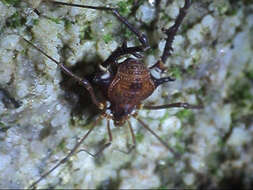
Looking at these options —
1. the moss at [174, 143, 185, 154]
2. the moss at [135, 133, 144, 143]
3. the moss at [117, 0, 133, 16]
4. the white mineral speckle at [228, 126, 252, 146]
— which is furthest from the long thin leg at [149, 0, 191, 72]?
the white mineral speckle at [228, 126, 252, 146]

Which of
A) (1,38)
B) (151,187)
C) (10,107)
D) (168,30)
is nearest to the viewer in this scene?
(1,38)

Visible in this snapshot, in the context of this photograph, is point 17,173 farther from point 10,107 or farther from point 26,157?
point 10,107

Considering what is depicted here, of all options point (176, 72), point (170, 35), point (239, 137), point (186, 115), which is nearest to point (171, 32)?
point (170, 35)

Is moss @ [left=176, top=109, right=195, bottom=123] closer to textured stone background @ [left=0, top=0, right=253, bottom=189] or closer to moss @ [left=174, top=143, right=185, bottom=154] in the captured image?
textured stone background @ [left=0, top=0, right=253, bottom=189]

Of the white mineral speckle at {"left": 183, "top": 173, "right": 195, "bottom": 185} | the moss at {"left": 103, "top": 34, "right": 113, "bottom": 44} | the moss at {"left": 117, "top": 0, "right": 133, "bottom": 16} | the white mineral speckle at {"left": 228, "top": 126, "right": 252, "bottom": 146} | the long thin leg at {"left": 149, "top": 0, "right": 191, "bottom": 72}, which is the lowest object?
the white mineral speckle at {"left": 183, "top": 173, "right": 195, "bottom": 185}

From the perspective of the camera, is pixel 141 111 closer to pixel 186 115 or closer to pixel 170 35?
pixel 186 115

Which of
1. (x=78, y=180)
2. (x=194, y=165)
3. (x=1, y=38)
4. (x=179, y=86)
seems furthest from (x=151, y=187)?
(x=1, y=38)

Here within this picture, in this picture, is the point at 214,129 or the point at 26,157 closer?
the point at 26,157
